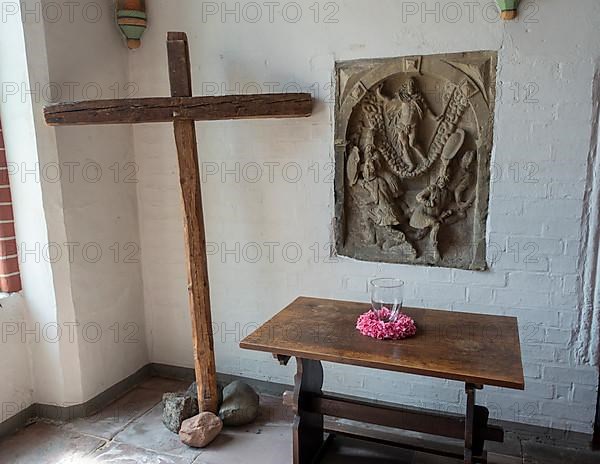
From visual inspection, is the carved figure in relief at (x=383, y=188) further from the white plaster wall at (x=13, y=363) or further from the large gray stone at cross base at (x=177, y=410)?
the white plaster wall at (x=13, y=363)

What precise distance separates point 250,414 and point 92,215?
1432mm

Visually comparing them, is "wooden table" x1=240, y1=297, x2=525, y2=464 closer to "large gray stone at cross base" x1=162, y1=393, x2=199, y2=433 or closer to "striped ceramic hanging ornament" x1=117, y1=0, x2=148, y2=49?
"large gray stone at cross base" x1=162, y1=393, x2=199, y2=433

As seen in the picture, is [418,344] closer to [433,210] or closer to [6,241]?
[433,210]

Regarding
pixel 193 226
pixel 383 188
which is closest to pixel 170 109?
pixel 193 226

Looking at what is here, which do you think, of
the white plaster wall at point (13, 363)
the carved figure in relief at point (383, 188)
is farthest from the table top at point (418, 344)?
the white plaster wall at point (13, 363)

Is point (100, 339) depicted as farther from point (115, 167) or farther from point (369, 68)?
point (369, 68)

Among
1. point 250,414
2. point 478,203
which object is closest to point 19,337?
point 250,414

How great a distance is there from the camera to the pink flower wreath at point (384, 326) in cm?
205

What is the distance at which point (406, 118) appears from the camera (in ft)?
8.44

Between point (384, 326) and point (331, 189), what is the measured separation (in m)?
0.97

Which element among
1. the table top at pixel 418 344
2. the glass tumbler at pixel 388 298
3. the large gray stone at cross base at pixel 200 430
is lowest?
the large gray stone at cross base at pixel 200 430

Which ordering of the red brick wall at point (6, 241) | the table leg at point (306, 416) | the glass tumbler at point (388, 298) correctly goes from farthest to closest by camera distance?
the red brick wall at point (6, 241) → the table leg at point (306, 416) → the glass tumbler at point (388, 298)

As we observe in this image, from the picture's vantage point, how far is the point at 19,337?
9.20 feet

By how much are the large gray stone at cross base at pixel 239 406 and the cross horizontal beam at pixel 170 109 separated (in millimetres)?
1499
